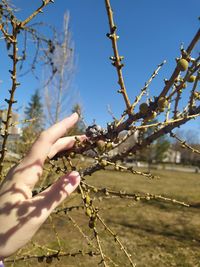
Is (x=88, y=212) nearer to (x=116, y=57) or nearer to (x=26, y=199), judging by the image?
(x=26, y=199)

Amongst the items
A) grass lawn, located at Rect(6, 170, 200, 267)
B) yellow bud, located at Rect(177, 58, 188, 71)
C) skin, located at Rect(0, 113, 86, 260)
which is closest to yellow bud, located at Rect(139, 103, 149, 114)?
yellow bud, located at Rect(177, 58, 188, 71)

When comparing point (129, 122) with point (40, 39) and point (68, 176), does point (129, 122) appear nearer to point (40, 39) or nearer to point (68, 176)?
point (68, 176)

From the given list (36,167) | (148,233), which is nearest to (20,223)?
(36,167)

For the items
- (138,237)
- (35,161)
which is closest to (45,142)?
(35,161)

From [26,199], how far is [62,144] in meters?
0.24

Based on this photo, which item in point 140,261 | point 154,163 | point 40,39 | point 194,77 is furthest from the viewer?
point 154,163

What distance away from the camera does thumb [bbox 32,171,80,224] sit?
0.93 meters

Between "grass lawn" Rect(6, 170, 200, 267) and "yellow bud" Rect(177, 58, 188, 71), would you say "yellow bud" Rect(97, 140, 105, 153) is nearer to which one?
"yellow bud" Rect(177, 58, 188, 71)

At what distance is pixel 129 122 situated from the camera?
1011 millimetres

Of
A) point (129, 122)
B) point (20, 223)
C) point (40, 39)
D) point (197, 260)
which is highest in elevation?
point (40, 39)

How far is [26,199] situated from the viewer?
3.06ft

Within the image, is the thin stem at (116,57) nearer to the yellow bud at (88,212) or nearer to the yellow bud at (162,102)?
the yellow bud at (162,102)

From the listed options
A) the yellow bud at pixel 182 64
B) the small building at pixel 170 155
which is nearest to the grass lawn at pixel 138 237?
the yellow bud at pixel 182 64

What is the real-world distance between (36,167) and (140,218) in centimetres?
1102
